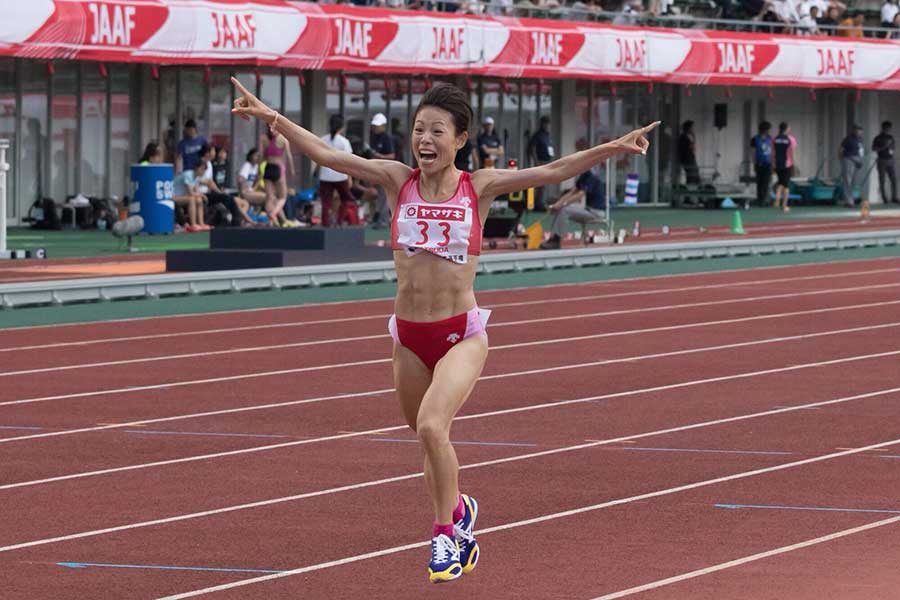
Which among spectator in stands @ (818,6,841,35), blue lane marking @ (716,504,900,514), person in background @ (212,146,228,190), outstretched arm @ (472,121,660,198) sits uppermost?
spectator in stands @ (818,6,841,35)

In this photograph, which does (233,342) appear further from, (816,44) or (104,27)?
(816,44)

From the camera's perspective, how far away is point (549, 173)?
835 centimetres

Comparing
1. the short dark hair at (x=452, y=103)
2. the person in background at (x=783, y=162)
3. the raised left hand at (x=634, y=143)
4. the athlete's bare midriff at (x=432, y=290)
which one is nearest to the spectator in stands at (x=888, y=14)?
the person in background at (x=783, y=162)

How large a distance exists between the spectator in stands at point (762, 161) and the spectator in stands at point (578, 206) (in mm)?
15562

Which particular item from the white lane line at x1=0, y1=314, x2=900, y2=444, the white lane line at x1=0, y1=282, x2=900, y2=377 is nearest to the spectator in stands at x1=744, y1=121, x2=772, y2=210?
the white lane line at x1=0, y1=282, x2=900, y2=377

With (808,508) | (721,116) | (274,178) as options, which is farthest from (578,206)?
(808,508)

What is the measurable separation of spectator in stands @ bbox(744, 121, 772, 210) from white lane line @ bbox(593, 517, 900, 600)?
38465 millimetres

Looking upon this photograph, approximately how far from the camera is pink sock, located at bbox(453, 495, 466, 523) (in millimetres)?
7980

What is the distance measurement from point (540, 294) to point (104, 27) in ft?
30.2

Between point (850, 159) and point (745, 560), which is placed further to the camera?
point (850, 159)

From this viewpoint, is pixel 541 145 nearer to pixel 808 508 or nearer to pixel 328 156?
pixel 808 508

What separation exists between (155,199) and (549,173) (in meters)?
23.6

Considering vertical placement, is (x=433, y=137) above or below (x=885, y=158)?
below

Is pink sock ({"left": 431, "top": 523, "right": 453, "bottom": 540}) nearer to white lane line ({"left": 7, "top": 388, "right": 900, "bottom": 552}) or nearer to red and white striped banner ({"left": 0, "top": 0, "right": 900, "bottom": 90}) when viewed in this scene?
white lane line ({"left": 7, "top": 388, "right": 900, "bottom": 552})
